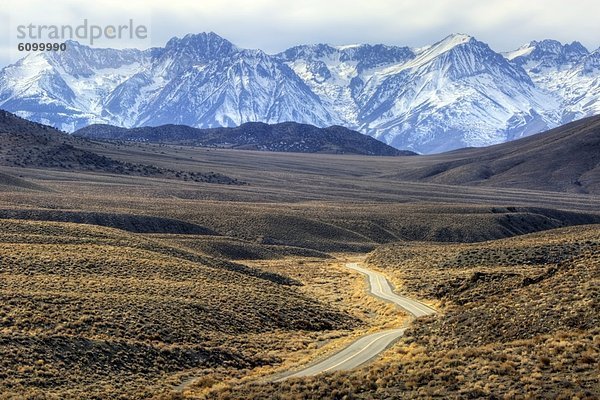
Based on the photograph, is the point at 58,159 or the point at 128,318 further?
the point at 58,159

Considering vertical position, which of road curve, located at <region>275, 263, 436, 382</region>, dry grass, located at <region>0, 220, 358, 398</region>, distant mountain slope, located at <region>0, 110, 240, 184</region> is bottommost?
road curve, located at <region>275, 263, 436, 382</region>

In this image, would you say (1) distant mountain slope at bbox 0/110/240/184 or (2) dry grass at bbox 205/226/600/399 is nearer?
(2) dry grass at bbox 205/226/600/399

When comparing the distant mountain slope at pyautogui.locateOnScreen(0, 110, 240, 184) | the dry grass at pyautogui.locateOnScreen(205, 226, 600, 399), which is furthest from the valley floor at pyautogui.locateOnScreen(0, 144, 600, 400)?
the distant mountain slope at pyautogui.locateOnScreen(0, 110, 240, 184)

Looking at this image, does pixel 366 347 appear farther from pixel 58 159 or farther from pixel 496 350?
pixel 58 159

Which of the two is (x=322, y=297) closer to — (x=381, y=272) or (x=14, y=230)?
(x=381, y=272)

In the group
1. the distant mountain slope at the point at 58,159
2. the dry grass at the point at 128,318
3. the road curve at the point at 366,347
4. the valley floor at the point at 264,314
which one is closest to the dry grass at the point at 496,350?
the valley floor at the point at 264,314

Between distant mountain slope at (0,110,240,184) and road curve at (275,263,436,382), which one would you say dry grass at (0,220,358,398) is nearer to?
road curve at (275,263,436,382)

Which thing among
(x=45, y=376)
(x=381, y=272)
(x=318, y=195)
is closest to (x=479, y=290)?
(x=381, y=272)

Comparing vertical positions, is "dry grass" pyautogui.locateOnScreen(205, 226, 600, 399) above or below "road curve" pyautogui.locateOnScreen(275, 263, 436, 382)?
above

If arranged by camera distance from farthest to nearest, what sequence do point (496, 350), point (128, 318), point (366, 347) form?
point (128, 318) < point (366, 347) < point (496, 350)

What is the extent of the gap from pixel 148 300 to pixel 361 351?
41.0ft

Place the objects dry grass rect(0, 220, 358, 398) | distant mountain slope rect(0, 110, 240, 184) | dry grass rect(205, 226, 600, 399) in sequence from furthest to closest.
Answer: distant mountain slope rect(0, 110, 240, 184)
dry grass rect(0, 220, 358, 398)
dry grass rect(205, 226, 600, 399)

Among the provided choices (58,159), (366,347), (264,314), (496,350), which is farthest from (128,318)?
(58,159)

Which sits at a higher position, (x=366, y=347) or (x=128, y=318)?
(x=128, y=318)
